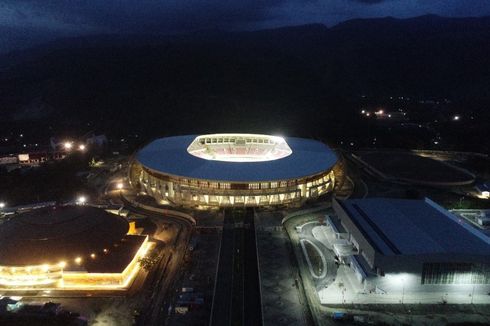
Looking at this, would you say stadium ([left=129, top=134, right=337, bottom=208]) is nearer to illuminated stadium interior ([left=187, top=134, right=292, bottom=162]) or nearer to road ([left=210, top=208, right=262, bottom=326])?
road ([left=210, top=208, right=262, bottom=326])

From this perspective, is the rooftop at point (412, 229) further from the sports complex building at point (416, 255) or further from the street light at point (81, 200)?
the street light at point (81, 200)

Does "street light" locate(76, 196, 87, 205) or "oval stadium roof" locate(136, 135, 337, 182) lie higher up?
"oval stadium roof" locate(136, 135, 337, 182)

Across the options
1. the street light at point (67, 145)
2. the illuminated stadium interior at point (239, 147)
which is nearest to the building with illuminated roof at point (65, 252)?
the illuminated stadium interior at point (239, 147)

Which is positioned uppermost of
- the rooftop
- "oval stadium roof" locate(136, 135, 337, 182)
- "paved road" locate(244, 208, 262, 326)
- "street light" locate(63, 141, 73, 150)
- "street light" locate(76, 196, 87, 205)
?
"oval stadium roof" locate(136, 135, 337, 182)

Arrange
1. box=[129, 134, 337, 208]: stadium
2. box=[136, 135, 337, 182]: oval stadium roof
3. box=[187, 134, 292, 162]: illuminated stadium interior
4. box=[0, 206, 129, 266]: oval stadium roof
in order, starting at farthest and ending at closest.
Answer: box=[187, 134, 292, 162]: illuminated stadium interior → box=[136, 135, 337, 182]: oval stadium roof → box=[129, 134, 337, 208]: stadium → box=[0, 206, 129, 266]: oval stadium roof

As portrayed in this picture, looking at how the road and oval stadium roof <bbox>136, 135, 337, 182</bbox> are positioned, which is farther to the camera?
oval stadium roof <bbox>136, 135, 337, 182</bbox>

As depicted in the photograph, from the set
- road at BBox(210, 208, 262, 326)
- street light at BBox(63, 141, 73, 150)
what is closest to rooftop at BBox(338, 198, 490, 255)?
road at BBox(210, 208, 262, 326)

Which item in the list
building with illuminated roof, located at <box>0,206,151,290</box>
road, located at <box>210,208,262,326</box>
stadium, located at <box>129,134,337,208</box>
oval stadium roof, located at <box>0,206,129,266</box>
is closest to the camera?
road, located at <box>210,208,262,326</box>
